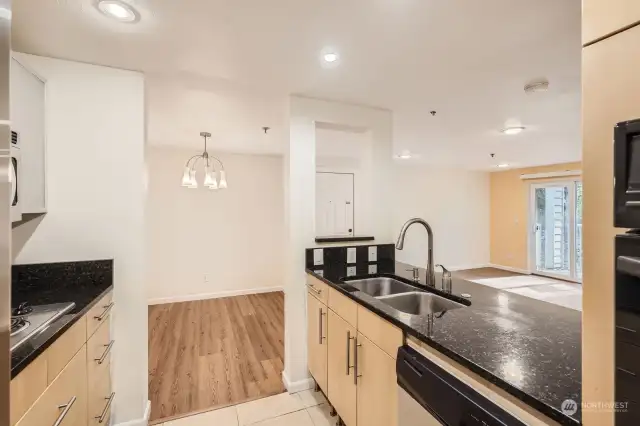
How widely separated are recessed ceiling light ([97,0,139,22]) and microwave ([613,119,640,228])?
1.87m

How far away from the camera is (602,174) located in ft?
1.92

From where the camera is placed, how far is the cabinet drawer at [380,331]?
130 centimetres

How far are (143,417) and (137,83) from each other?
2.27 meters

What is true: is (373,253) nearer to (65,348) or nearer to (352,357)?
(352,357)

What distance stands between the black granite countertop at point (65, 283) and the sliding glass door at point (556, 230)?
7.22m

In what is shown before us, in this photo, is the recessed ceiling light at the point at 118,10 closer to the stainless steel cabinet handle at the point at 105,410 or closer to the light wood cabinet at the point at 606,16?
the light wood cabinet at the point at 606,16

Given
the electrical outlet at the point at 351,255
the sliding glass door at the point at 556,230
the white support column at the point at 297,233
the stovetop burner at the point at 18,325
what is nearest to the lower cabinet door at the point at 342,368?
the white support column at the point at 297,233

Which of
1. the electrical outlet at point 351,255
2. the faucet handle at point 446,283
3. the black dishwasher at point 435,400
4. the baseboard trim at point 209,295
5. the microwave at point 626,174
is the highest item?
the microwave at point 626,174

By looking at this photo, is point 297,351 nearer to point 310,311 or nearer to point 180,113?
point 310,311

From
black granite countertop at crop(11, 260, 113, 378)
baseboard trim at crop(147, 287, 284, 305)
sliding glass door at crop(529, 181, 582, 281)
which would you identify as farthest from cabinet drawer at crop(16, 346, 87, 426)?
sliding glass door at crop(529, 181, 582, 281)

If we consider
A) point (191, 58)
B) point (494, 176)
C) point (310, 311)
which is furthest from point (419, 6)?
point (494, 176)

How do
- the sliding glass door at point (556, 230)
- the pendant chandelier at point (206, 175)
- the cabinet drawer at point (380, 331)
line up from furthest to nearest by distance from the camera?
the sliding glass door at point (556, 230) < the pendant chandelier at point (206, 175) < the cabinet drawer at point (380, 331)

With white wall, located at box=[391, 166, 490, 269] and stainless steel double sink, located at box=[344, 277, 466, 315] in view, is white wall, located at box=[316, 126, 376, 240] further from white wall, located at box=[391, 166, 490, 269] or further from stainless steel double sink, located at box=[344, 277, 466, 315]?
white wall, located at box=[391, 166, 490, 269]

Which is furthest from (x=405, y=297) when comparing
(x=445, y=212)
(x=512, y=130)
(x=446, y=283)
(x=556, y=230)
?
(x=556, y=230)
